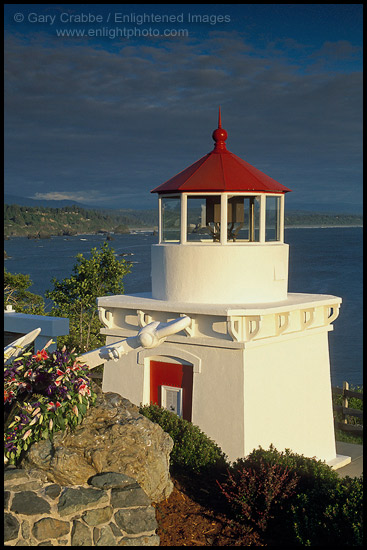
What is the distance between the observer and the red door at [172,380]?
46.5 feet

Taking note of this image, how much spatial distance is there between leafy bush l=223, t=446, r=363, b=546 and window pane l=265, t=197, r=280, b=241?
5.71 metres

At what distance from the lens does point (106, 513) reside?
30.2 ft

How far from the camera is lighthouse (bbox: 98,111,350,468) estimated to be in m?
13.4

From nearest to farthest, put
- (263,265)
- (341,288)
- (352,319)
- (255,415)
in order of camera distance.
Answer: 1. (255,415)
2. (263,265)
3. (352,319)
4. (341,288)

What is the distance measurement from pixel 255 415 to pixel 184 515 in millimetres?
3618

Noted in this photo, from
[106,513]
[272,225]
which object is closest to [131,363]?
[272,225]

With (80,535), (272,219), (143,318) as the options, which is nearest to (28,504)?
(80,535)

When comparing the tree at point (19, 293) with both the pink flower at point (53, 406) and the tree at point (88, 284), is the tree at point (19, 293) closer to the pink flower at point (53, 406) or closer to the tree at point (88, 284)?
the tree at point (88, 284)

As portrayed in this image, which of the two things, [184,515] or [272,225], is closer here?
[184,515]

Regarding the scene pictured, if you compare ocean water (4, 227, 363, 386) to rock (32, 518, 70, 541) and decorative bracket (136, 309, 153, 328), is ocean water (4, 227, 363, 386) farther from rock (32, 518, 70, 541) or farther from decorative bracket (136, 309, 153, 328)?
rock (32, 518, 70, 541)

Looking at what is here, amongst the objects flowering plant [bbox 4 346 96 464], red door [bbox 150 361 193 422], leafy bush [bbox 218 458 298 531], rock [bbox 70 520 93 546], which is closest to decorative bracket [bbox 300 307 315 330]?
red door [bbox 150 361 193 422]

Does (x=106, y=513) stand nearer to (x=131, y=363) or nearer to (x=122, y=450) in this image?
(x=122, y=450)

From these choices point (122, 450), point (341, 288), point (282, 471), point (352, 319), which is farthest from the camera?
point (341, 288)

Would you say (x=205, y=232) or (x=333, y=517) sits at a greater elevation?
(x=205, y=232)
